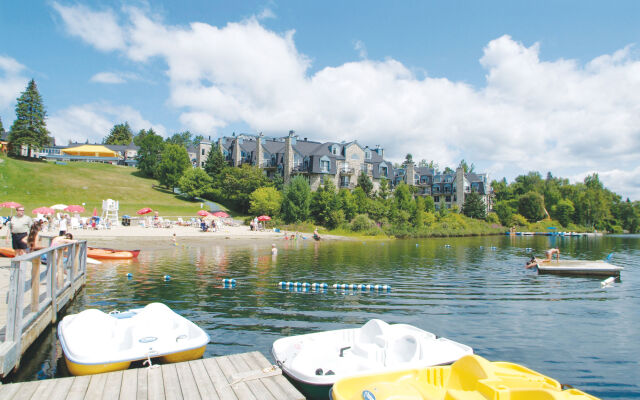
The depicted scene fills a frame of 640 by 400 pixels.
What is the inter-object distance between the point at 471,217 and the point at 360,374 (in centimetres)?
8489

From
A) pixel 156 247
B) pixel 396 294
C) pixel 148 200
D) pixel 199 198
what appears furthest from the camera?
pixel 199 198

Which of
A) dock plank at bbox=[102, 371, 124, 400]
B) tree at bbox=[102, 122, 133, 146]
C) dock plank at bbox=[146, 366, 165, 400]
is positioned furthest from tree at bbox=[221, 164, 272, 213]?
tree at bbox=[102, 122, 133, 146]

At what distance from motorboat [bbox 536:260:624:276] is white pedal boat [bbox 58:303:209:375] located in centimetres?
2387

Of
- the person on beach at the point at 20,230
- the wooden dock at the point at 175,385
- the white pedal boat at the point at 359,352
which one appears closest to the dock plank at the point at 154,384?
the wooden dock at the point at 175,385

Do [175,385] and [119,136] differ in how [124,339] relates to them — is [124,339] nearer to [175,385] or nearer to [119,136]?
[175,385]

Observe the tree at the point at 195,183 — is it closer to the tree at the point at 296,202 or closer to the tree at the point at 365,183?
Answer: the tree at the point at 296,202

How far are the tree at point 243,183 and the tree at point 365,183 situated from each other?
16.8 metres

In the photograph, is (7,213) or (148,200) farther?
(148,200)

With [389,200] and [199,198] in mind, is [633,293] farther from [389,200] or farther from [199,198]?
[199,198]

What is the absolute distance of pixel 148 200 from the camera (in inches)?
2847

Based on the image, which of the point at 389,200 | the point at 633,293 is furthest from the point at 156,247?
the point at 389,200

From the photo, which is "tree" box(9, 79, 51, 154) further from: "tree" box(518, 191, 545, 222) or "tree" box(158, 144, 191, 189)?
"tree" box(518, 191, 545, 222)

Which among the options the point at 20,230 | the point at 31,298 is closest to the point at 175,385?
the point at 31,298

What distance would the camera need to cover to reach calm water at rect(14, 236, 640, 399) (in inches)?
410
